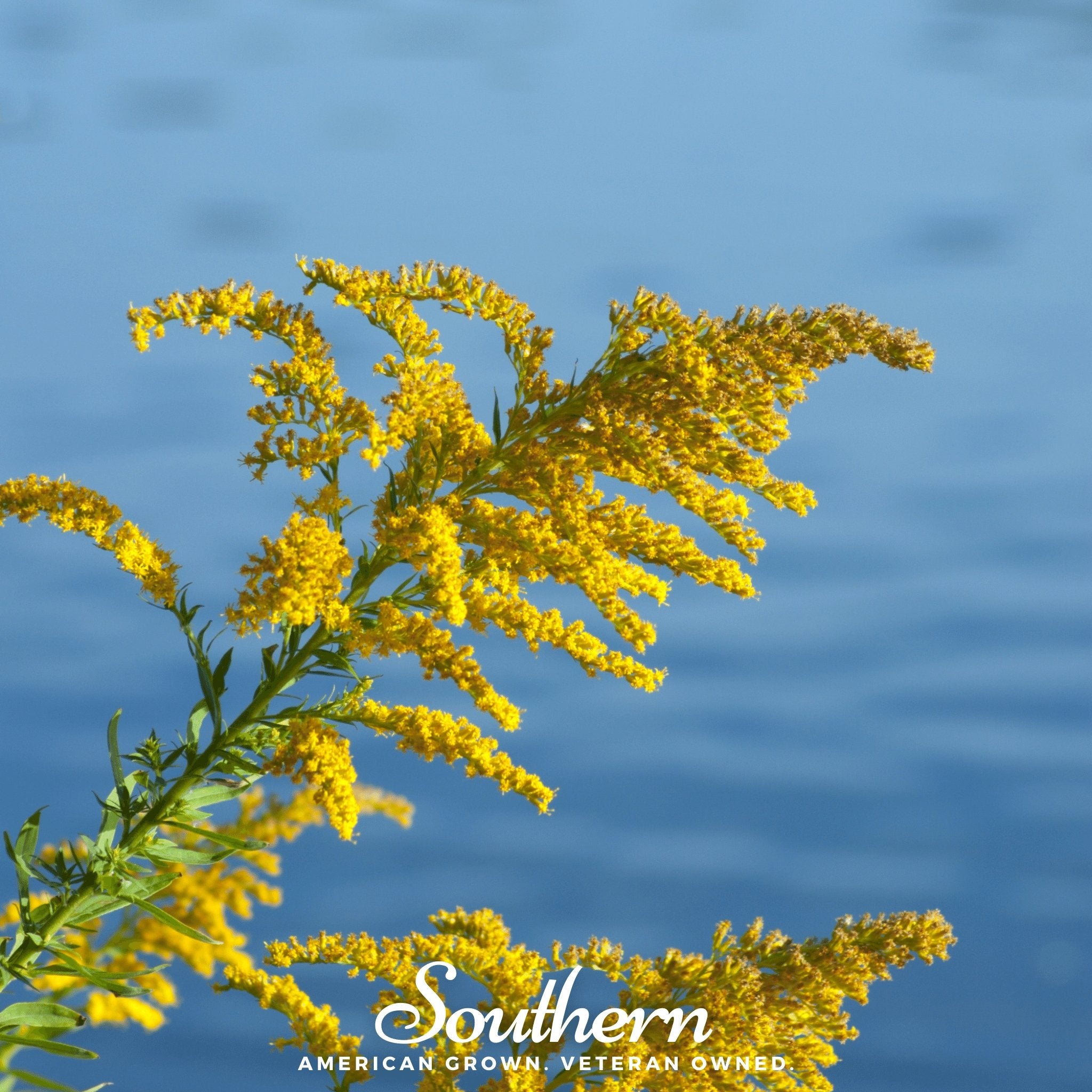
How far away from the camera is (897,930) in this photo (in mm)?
4578

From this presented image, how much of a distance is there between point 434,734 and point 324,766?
1.48ft

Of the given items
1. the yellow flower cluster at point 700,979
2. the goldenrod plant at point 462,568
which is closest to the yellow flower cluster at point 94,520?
the goldenrod plant at point 462,568

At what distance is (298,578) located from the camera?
13.8 ft

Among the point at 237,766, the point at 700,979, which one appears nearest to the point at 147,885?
the point at 237,766

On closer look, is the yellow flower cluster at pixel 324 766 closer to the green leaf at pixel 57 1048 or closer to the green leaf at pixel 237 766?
the green leaf at pixel 237 766

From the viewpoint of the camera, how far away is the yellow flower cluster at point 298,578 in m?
4.21

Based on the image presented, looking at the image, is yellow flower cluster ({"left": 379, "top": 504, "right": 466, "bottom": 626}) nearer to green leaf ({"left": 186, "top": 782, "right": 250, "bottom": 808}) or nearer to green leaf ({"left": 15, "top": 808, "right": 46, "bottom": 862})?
green leaf ({"left": 186, "top": 782, "right": 250, "bottom": 808})

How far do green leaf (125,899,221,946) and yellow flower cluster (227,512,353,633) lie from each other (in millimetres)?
999

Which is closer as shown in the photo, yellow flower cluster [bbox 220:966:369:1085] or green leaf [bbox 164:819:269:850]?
green leaf [bbox 164:819:269:850]

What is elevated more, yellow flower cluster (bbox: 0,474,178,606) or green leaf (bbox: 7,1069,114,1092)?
yellow flower cluster (bbox: 0,474,178,606)

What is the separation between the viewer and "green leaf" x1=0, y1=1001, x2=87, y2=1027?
432 centimetres

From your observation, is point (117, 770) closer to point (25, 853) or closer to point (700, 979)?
point (25, 853)

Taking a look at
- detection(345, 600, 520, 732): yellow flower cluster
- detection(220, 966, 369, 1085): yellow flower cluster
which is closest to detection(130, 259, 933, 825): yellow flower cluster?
detection(345, 600, 520, 732): yellow flower cluster

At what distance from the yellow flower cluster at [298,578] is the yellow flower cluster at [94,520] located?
51 centimetres
